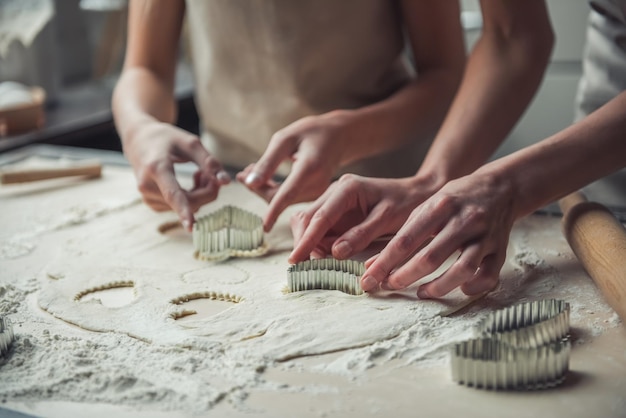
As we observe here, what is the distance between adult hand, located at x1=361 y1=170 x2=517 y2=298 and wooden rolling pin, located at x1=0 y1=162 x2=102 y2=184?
2.62 ft

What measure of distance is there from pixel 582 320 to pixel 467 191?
0.21 meters

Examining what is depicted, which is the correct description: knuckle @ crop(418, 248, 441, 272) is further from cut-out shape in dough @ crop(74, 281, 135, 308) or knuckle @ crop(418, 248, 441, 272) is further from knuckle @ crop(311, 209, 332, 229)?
cut-out shape in dough @ crop(74, 281, 135, 308)

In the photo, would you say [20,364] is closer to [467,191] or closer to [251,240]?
[251,240]

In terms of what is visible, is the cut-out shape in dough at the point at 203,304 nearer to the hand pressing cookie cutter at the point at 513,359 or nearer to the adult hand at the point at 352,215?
the adult hand at the point at 352,215

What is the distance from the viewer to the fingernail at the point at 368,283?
986 mm

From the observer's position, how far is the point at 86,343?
0.90m

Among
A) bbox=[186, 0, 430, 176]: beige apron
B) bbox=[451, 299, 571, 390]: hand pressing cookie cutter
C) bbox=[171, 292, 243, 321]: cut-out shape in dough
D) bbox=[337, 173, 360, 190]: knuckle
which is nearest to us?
bbox=[451, 299, 571, 390]: hand pressing cookie cutter

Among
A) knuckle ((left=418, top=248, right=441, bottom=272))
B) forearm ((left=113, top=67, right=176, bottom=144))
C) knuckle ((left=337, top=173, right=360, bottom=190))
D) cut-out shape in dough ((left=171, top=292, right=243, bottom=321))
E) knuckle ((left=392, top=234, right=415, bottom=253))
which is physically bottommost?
cut-out shape in dough ((left=171, top=292, right=243, bottom=321))

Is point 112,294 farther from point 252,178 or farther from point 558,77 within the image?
point 558,77

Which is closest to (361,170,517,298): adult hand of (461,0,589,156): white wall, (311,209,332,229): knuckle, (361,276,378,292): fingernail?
(361,276,378,292): fingernail

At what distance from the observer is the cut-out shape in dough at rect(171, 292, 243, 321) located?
99 cm

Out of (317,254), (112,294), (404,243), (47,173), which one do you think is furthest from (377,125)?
(47,173)

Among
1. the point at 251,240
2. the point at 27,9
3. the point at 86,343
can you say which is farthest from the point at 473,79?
the point at 27,9

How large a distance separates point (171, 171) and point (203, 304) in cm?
32
